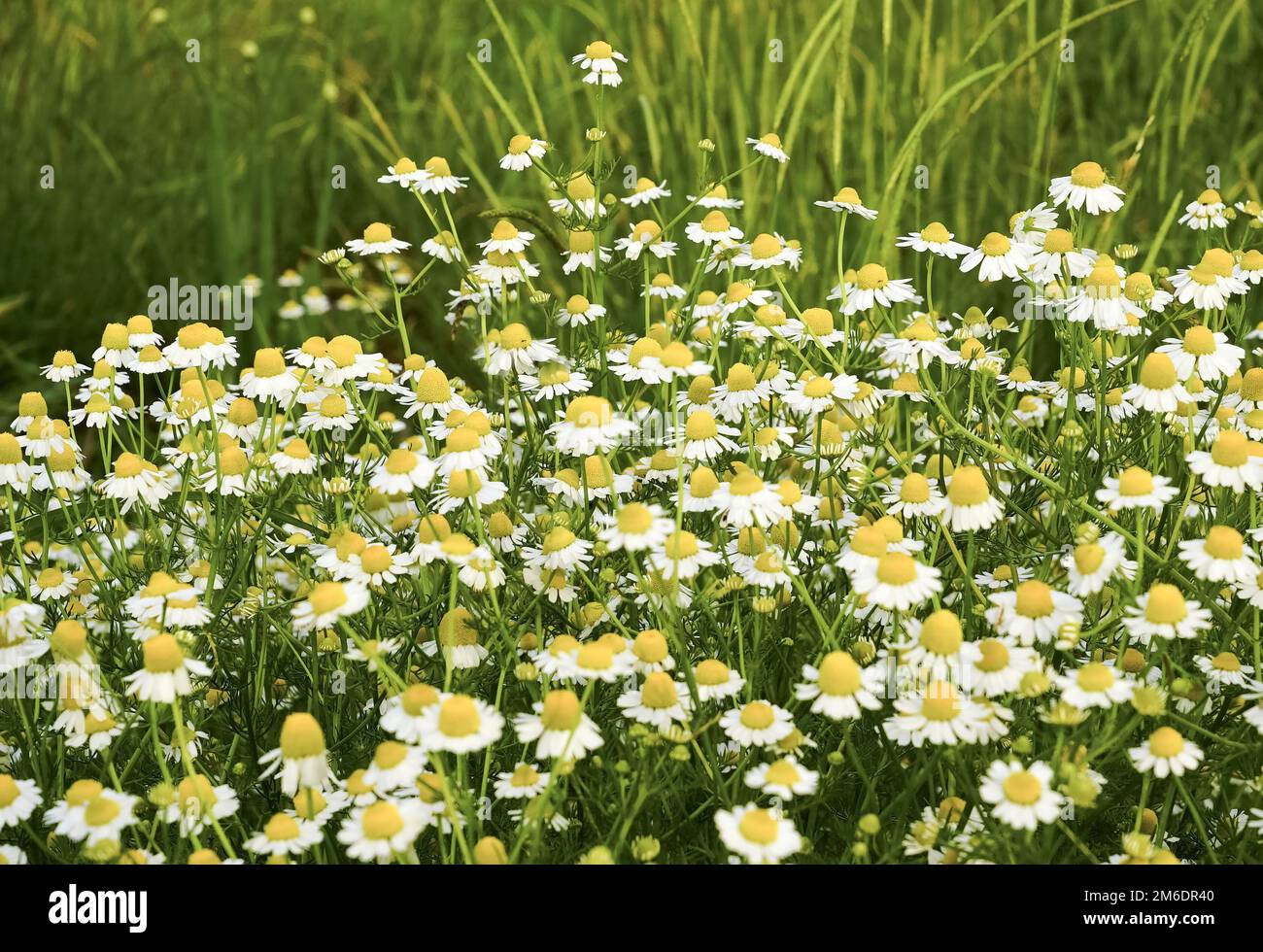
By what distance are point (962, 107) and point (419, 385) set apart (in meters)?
2.33

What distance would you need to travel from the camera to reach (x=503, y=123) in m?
4.97

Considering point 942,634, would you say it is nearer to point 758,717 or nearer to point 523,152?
point 758,717

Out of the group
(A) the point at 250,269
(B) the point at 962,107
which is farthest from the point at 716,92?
(A) the point at 250,269

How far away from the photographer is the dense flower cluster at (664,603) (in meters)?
1.73

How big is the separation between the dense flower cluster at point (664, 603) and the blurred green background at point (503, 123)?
1.41m

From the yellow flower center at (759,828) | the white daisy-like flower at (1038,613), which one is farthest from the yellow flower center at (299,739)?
the white daisy-like flower at (1038,613)

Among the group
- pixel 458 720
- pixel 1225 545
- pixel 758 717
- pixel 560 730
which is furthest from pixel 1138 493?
pixel 458 720

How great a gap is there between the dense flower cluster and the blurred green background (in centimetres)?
141

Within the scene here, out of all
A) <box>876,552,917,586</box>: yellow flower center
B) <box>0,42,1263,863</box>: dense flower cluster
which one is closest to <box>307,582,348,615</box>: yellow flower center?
<box>0,42,1263,863</box>: dense flower cluster

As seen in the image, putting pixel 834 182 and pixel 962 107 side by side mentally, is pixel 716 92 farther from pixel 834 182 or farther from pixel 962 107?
pixel 834 182

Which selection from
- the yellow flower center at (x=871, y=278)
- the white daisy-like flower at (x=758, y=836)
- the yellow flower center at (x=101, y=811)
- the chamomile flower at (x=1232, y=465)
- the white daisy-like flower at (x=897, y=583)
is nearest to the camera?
the white daisy-like flower at (x=758, y=836)

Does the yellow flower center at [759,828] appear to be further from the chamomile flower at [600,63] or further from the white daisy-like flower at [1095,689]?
the chamomile flower at [600,63]
